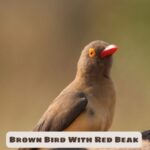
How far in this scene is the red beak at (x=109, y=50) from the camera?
5777mm

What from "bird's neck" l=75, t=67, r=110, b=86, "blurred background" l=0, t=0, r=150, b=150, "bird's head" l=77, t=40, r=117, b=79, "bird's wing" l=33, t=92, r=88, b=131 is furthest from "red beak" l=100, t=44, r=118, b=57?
"blurred background" l=0, t=0, r=150, b=150

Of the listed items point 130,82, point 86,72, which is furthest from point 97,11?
point 86,72

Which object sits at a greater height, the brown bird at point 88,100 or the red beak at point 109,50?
the red beak at point 109,50

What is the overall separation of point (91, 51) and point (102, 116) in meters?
0.49

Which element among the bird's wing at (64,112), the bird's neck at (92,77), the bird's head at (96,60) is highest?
the bird's head at (96,60)

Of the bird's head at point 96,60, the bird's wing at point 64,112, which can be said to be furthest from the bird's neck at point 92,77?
the bird's wing at point 64,112

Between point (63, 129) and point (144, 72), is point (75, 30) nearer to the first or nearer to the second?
point (144, 72)

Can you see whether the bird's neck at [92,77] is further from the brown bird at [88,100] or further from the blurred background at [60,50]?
the blurred background at [60,50]

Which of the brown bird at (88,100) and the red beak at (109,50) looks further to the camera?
the red beak at (109,50)

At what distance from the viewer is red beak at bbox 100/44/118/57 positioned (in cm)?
578

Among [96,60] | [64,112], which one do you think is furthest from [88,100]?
[96,60]

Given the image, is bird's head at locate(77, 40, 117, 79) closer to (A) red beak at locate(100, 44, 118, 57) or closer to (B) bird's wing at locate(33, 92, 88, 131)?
(A) red beak at locate(100, 44, 118, 57)

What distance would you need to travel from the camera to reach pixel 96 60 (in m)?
5.87

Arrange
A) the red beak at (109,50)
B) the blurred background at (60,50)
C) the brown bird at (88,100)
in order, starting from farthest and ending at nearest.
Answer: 1. the blurred background at (60,50)
2. the red beak at (109,50)
3. the brown bird at (88,100)
